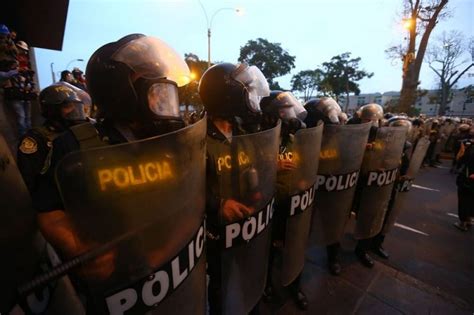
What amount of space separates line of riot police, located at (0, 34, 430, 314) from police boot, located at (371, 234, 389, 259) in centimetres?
139

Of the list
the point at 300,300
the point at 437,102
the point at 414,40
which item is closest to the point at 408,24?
the point at 414,40

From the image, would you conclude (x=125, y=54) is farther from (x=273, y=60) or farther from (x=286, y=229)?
(x=273, y=60)

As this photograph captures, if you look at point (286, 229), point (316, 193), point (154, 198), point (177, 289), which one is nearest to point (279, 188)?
point (286, 229)

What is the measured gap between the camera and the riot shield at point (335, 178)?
215cm

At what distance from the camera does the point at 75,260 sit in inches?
25.6

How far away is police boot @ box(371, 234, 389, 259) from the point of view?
324 cm

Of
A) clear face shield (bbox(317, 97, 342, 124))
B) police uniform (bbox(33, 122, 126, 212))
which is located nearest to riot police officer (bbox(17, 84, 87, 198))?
police uniform (bbox(33, 122, 126, 212))

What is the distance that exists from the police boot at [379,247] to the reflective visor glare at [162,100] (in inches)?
130

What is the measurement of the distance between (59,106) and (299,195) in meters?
2.58

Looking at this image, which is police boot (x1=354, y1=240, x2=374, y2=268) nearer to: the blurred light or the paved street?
the paved street

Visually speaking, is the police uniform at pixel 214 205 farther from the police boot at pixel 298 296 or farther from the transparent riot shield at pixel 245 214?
the police boot at pixel 298 296

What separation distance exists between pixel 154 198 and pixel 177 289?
1.31 feet

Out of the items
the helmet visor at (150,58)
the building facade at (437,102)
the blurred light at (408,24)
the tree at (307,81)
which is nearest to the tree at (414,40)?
the blurred light at (408,24)

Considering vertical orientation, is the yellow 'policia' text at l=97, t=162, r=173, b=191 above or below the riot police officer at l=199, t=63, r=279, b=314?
above
